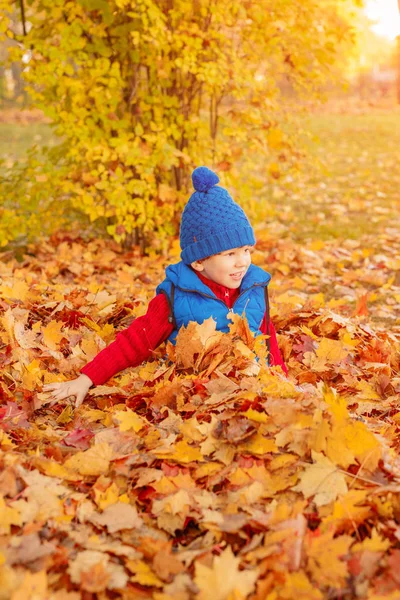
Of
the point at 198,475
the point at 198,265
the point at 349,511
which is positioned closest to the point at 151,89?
the point at 198,265

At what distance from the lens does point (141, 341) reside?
2916 millimetres

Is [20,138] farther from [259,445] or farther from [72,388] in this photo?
[259,445]

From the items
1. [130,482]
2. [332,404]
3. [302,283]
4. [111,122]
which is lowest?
[302,283]

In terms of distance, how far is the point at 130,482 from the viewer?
204cm

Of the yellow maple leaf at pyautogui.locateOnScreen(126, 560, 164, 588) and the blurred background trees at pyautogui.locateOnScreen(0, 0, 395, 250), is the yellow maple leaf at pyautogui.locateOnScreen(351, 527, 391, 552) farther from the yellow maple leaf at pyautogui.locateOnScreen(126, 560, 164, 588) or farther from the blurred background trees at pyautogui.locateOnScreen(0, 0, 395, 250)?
the blurred background trees at pyautogui.locateOnScreen(0, 0, 395, 250)

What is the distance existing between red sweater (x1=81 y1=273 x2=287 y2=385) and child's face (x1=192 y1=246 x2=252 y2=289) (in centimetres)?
8

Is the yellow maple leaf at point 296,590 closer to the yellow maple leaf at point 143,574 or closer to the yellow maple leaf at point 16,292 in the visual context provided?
the yellow maple leaf at point 143,574

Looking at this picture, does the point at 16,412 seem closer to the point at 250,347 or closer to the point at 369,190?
the point at 250,347

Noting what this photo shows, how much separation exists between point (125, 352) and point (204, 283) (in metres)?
0.50

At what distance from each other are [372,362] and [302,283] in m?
2.07

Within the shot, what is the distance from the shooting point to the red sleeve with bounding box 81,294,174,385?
110 inches

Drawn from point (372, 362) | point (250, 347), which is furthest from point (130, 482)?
point (372, 362)

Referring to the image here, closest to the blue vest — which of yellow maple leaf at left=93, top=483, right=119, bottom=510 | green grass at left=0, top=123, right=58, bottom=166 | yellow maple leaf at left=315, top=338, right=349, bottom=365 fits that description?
yellow maple leaf at left=315, top=338, right=349, bottom=365

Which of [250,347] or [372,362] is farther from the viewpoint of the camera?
[372,362]
